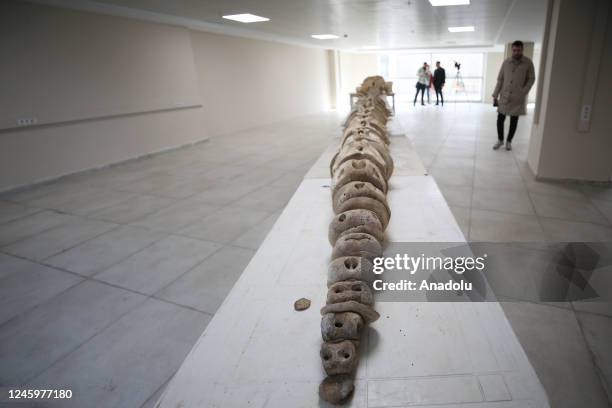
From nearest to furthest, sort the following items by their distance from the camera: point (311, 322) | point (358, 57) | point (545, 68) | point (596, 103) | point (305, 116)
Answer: point (311, 322)
point (596, 103)
point (545, 68)
point (305, 116)
point (358, 57)

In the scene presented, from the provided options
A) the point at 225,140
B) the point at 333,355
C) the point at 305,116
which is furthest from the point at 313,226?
the point at 305,116

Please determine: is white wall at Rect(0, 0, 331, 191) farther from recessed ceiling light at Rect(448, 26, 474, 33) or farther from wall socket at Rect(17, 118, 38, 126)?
recessed ceiling light at Rect(448, 26, 474, 33)

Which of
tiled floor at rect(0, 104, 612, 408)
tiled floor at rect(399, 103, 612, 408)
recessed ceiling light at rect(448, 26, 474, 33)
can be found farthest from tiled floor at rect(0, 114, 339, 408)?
recessed ceiling light at rect(448, 26, 474, 33)

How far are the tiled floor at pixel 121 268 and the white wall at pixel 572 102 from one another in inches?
130

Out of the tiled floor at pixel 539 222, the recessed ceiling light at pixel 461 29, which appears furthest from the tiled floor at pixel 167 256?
the recessed ceiling light at pixel 461 29

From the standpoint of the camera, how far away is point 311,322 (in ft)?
5.23

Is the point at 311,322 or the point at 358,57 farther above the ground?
the point at 358,57

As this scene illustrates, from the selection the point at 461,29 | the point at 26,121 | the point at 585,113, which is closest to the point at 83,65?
the point at 26,121

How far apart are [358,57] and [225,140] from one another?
1343 cm

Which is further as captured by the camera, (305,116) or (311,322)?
(305,116)

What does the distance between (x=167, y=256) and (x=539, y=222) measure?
3429 mm

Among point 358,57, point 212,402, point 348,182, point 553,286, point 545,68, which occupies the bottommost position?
point 553,286

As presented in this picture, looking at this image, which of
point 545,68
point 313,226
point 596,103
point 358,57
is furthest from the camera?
point 358,57

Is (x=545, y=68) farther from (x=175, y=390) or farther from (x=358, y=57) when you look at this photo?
(x=358, y=57)
